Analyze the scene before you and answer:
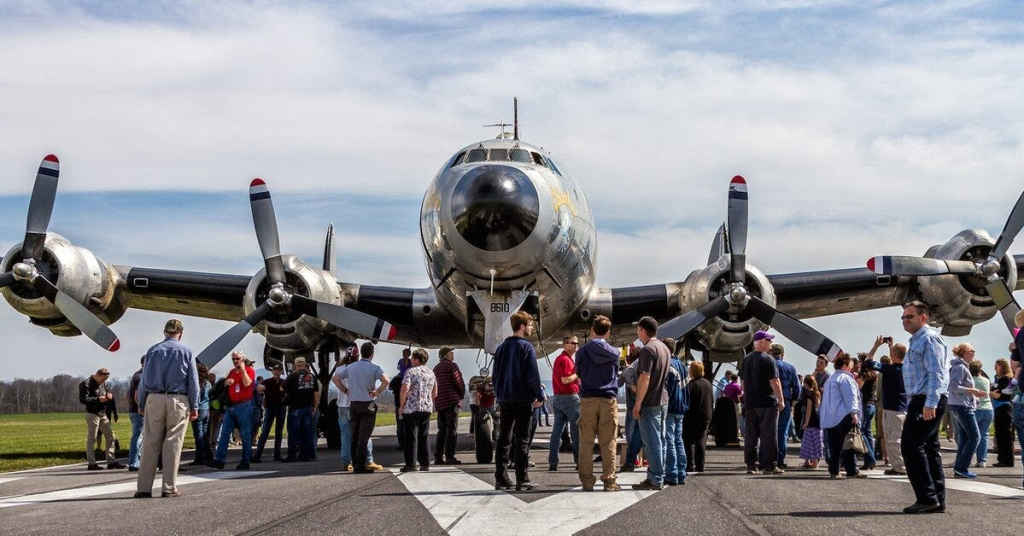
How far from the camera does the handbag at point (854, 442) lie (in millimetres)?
11852

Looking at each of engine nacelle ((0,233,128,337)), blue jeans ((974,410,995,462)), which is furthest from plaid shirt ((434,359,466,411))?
engine nacelle ((0,233,128,337))

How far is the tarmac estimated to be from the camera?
23.5 feet

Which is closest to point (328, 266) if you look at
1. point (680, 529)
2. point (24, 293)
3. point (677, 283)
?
point (24, 293)

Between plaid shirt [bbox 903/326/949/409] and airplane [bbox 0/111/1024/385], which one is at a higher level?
airplane [bbox 0/111/1024/385]

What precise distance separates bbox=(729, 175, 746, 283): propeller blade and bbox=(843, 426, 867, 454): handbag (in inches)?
273

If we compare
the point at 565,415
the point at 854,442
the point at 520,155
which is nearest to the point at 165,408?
the point at 565,415

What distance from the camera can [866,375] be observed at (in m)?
14.1

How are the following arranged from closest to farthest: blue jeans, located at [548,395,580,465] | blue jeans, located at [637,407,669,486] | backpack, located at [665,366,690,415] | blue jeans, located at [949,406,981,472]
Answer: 1. blue jeans, located at [637,407,669,486]
2. backpack, located at [665,366,690,415]
3. blue jeans, located at [949,406,981,472]
4. blue jeans, located at [548,395,580,465]

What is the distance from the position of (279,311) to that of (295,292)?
64cm

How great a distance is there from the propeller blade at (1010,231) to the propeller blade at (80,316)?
17.6 meters

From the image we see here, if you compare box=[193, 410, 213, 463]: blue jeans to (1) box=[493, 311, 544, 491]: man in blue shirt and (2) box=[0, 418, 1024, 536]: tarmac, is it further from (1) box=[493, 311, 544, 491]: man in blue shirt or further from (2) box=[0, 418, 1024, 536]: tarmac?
(1) box=[493, 311, 544, 491]: man in blue shirt

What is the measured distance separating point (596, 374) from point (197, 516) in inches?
164

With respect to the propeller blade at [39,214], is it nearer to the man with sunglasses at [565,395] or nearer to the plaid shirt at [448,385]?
the plaid shirt at [448,385]

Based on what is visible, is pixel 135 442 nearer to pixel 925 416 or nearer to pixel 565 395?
pixel 565 395
